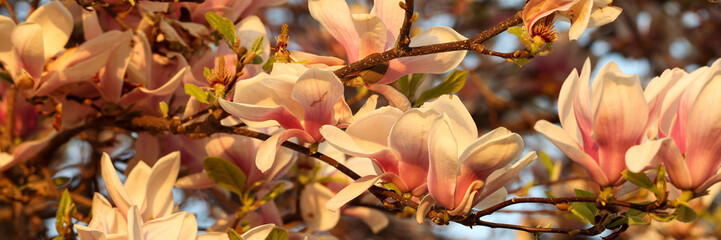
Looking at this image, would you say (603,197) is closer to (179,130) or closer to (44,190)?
(179,130)

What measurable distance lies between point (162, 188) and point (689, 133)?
1.81 ft

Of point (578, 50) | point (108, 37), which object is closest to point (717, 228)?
point (578, 50)

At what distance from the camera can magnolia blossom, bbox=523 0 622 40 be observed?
1.99ft

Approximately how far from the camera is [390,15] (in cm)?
70

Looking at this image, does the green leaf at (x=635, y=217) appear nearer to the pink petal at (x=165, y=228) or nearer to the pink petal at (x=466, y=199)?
the pink petal at (x=466, y=199)

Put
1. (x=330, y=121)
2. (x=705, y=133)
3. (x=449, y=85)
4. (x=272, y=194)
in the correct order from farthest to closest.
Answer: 1. (x=272, y=194)
2. (x=449, y=85)
3. (x=330, y=121)
4. (x=705, y=133)

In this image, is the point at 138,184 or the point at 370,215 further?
the point at 370,215

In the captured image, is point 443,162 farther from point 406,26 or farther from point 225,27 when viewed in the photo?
point 225,27

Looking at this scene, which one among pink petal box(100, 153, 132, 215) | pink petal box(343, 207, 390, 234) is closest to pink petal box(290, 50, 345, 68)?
pink petal box(100, 153, 132, 215)

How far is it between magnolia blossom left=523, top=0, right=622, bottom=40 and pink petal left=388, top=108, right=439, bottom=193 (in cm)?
13

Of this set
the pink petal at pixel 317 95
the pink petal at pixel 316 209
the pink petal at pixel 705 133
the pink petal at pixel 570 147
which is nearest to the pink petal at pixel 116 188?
the pink petal at pixel 317 95

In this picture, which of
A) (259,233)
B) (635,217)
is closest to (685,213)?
(635,217)

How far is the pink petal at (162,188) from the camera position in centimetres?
80

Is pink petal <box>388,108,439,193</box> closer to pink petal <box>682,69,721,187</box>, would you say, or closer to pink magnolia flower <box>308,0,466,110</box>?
pink magnolia flower <box>308,0,466,110</box>
